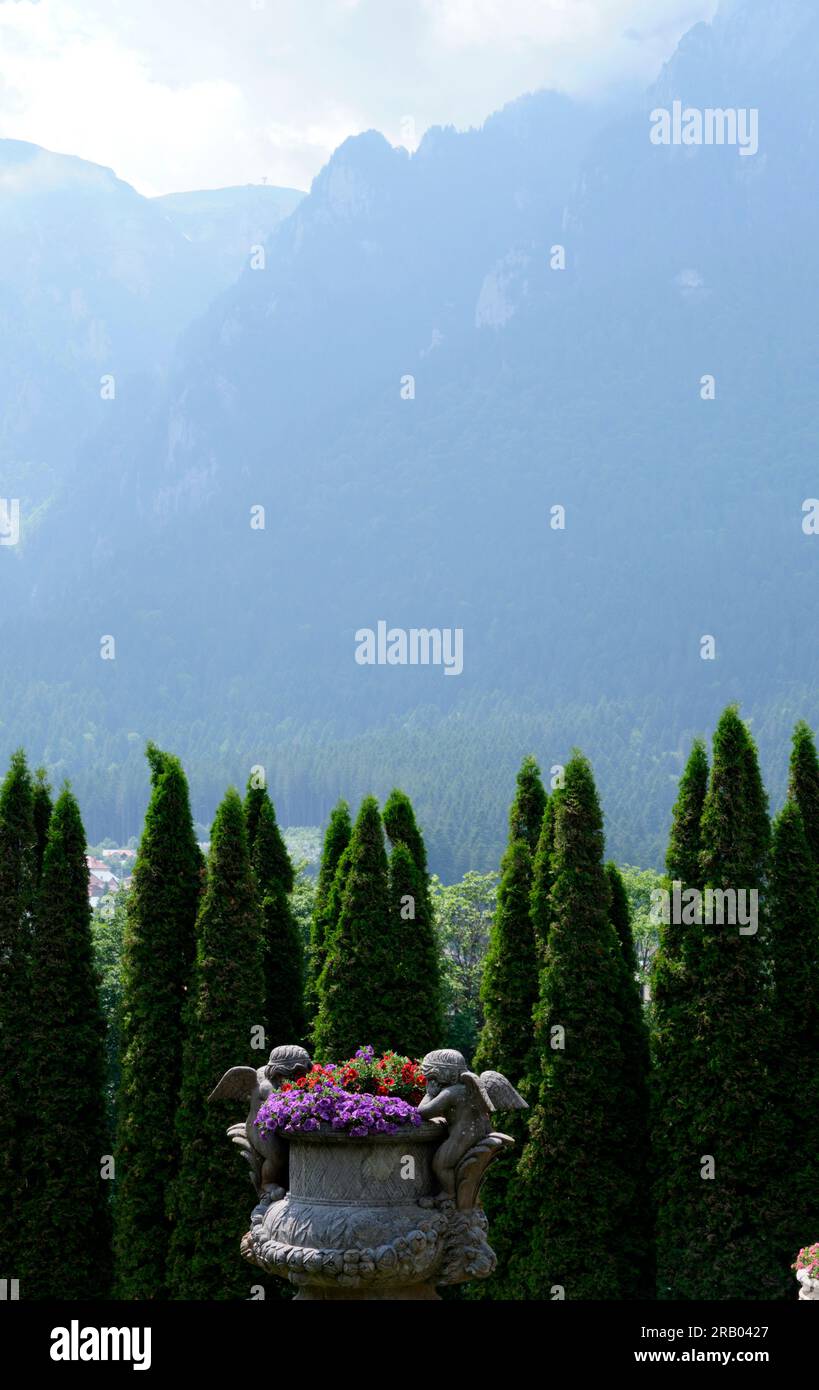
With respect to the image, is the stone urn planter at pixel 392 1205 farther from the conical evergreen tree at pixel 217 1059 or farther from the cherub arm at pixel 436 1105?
the conical evergreen tree at pixel 217 1059

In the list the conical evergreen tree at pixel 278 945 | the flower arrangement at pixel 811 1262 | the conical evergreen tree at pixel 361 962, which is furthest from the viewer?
the conical evergreen tree at pixel 278 945

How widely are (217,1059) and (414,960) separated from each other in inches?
115

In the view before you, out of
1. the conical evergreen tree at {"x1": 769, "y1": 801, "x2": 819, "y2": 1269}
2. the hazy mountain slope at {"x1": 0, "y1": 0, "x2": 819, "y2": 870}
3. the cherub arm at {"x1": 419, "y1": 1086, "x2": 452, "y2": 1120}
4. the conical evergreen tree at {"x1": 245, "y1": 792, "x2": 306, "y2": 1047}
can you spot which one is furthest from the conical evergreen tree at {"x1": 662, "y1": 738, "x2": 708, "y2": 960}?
the hazy mountain slope at {"x1": 0, "y1": 0, "x2": 819, "y2": 870}

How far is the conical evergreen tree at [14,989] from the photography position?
760 inches

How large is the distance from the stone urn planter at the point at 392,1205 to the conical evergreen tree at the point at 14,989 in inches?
374

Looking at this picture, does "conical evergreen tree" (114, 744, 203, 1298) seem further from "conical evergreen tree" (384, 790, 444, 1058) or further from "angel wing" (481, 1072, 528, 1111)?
"angel wing" (481, 1072, 528, 1111)

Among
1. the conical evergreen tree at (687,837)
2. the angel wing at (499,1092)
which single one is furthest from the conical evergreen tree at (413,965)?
the angel wing at (499,1092)

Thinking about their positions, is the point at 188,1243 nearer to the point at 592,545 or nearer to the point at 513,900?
the point at 513,900

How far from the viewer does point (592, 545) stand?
151 m

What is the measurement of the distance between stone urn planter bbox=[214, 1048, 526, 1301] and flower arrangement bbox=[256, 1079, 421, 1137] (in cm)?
5

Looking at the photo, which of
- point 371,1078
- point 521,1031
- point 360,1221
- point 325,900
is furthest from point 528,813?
point 360,1221

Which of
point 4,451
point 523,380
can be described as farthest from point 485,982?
point 4,451

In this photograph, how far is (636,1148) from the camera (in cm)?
1888
